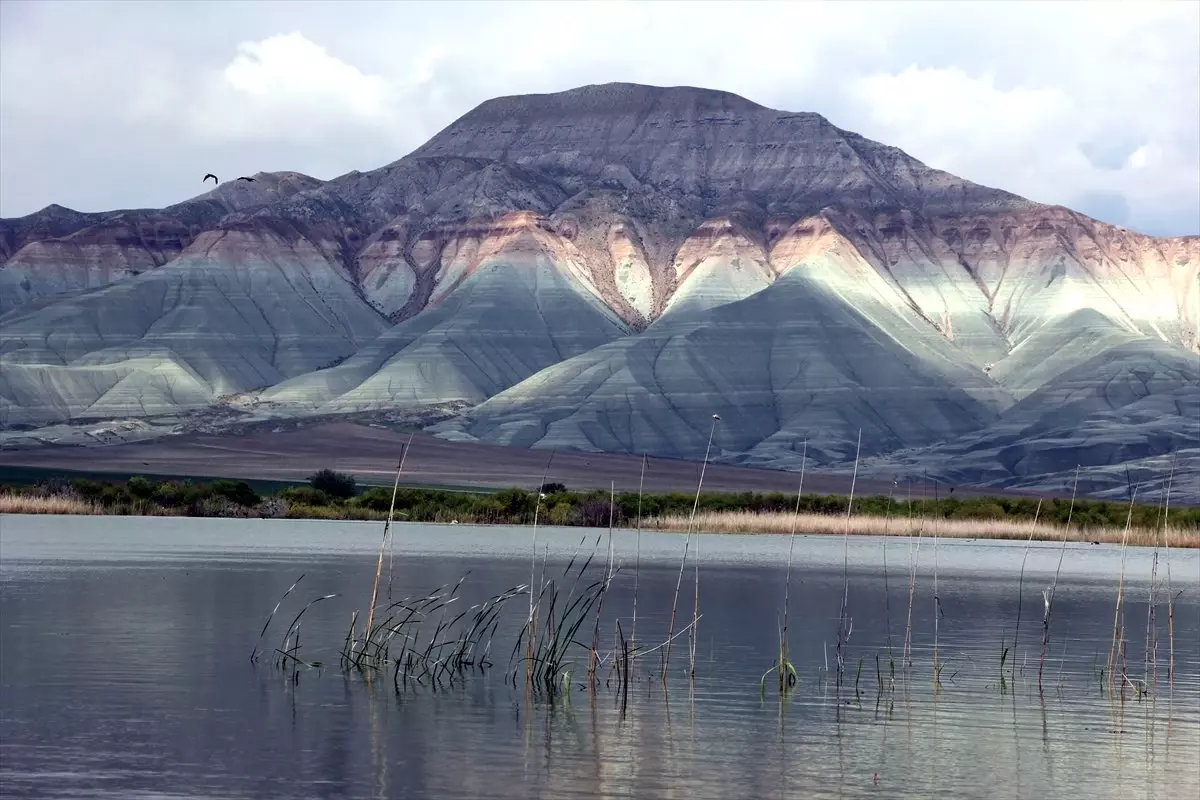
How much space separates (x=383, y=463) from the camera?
438 ft

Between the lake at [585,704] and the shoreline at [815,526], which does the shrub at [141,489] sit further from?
the lake at [585,704]

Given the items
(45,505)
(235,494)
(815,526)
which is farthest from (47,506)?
(815,526)

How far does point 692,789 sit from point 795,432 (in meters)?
138

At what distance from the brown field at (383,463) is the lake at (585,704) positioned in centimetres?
8000

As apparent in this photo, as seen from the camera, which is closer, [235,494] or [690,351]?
[235,494]

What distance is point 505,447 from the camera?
148m

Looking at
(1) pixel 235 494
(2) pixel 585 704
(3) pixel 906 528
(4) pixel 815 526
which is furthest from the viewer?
(1) pixel 235 494

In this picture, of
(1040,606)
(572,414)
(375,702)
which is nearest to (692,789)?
(375,702)

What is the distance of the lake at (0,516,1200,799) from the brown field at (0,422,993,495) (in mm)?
79999

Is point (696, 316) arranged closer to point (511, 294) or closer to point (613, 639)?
point (511, 294)

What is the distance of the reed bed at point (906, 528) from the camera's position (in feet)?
232

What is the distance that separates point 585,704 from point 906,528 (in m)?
53.4

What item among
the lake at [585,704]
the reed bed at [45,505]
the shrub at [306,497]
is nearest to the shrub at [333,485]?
the shrub at [306,497]

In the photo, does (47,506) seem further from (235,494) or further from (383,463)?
(383,463)
